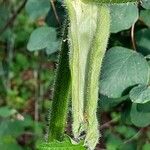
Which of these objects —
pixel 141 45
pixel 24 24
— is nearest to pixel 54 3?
pixel 141 45

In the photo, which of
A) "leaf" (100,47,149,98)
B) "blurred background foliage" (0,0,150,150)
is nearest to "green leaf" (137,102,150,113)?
"blurred background foliage" (0,0,150,150)

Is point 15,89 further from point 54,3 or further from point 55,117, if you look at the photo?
point 55,117

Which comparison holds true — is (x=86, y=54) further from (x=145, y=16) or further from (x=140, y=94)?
(x=145, y=16)

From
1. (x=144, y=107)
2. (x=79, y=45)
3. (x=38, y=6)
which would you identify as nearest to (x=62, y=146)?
(x=79, y=45)

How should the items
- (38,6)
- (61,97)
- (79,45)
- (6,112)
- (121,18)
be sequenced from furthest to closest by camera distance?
(6,112), (38,6), (121,18), (61,97), (79,45)

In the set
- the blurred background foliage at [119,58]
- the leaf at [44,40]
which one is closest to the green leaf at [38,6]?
the blurred background foliage at [119,58]

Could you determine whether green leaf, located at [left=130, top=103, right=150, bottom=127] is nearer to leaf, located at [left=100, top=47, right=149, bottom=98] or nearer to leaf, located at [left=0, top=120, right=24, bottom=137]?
leaf, located at [left=100, top=47, right=149, bottom=98]

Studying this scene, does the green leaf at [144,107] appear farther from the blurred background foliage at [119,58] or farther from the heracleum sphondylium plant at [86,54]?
the heracleum sphondylium plant at [86,54]
